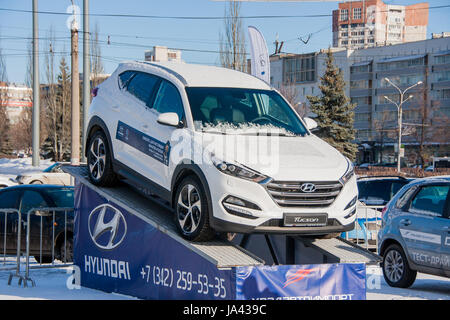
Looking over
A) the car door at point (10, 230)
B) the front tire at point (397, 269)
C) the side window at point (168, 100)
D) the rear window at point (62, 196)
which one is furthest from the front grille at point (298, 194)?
the car door at point (10, 230)

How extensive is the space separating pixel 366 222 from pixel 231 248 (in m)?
6.97

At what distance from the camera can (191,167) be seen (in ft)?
23.4

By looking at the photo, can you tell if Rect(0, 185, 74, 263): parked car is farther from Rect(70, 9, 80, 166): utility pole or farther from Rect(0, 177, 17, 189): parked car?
Rect(0, 177, 17, 189): parked car

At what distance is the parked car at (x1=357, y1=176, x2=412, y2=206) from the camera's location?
1819 centimetres

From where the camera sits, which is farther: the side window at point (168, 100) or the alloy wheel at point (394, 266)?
the alloy wheel at point (394, 266)

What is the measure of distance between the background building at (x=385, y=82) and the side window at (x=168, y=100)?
76.8 metres

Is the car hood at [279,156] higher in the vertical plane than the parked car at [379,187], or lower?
higher

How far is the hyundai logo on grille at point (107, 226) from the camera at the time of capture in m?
8.64

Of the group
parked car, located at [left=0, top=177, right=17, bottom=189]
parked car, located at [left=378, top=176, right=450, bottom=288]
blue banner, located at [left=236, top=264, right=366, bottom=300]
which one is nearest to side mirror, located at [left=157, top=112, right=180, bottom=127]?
blue banner, located at [left=236, top=264, right=366, bottom=300]

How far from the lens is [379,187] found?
18.4 meters

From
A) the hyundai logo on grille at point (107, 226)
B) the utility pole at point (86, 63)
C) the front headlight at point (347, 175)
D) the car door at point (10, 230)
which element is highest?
the utility pole at point (86, 63)

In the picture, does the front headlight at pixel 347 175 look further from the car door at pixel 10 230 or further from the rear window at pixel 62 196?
the car door at pixel 10 230

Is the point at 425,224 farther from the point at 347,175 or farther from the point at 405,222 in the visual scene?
the point at 347,175
